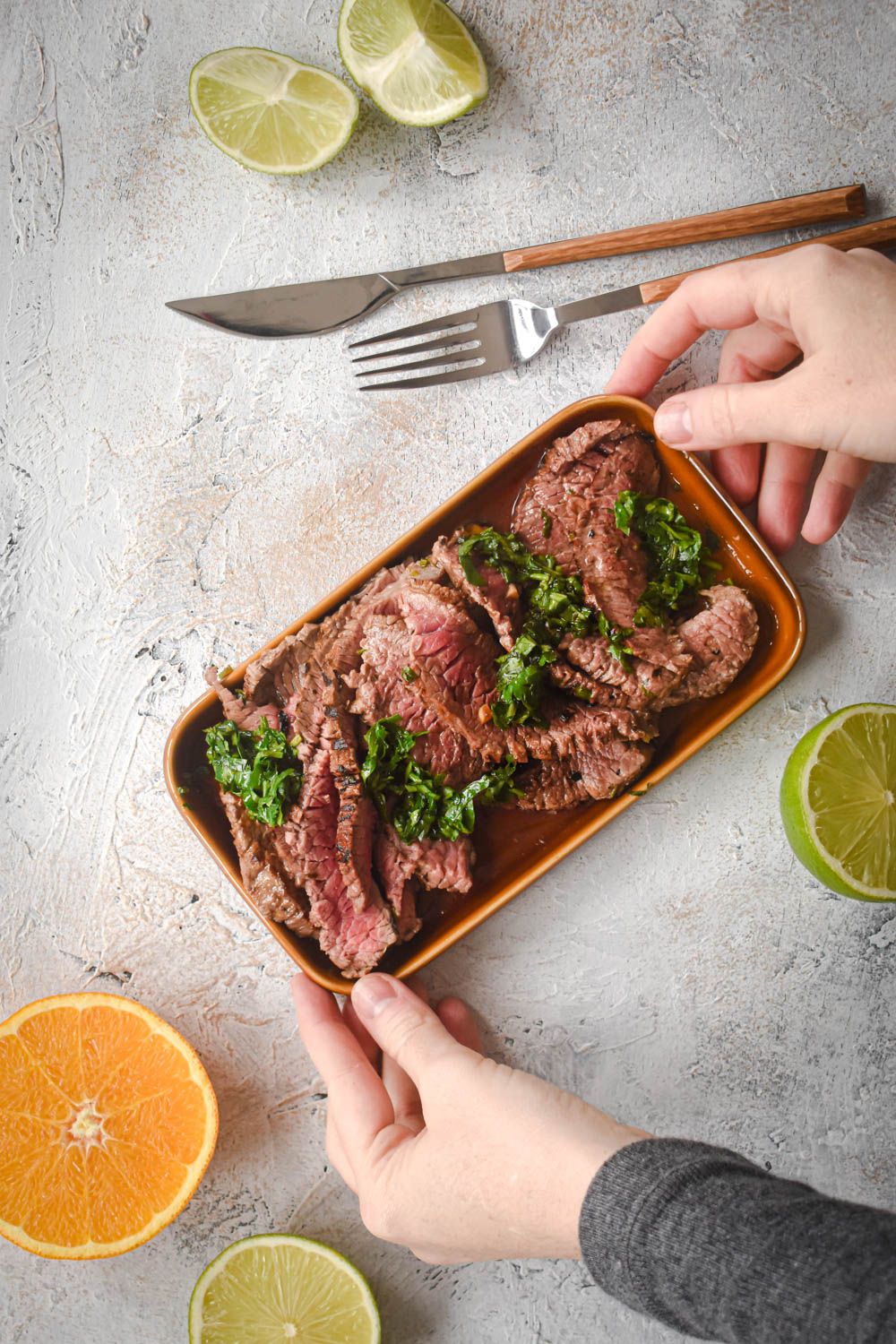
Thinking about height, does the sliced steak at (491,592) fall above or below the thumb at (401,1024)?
above

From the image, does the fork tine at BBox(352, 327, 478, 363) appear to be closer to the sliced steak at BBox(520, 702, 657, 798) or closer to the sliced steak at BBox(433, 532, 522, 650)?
the sliced steak at BBox(433, 532, 522, 650)

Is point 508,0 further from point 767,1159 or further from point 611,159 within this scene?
point 767,1159

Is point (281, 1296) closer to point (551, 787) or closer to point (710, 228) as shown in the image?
point (551, 787)

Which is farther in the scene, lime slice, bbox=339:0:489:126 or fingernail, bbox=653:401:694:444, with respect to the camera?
lime slice, bbox=339:0:489:126

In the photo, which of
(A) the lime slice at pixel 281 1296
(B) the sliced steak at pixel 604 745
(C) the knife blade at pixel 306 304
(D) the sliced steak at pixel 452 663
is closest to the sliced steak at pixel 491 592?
(D) the sliced steak at pixel 452 663

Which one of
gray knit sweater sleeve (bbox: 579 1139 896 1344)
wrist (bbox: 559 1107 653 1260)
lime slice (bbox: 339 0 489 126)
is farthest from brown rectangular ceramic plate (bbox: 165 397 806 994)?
lime slice (bbox: 339 0 489 126)

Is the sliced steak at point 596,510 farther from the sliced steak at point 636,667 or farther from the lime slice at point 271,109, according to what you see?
the lime slice at point 271,109

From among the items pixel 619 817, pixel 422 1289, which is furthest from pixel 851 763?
pixel 422 1289
